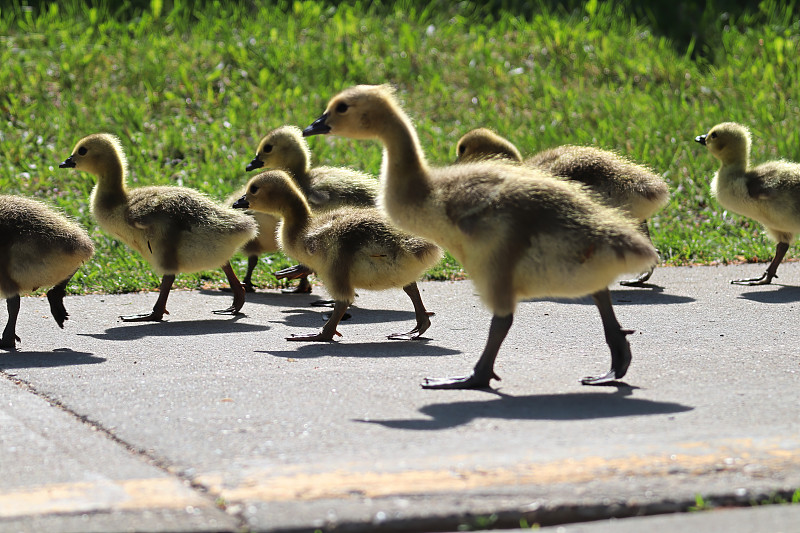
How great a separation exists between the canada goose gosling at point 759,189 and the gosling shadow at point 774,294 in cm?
16

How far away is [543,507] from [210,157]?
8.48 metres

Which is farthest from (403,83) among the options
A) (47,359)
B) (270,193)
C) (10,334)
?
(47,359)

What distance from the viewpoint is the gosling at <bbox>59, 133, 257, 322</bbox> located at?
7.60 m

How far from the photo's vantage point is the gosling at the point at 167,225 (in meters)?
7.60

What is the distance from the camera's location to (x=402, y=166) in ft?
18.3

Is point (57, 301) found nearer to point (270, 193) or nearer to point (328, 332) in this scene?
point (270, 193)

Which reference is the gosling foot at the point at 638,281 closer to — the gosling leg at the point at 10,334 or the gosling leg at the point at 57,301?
the gosling leg at the point at 57,301

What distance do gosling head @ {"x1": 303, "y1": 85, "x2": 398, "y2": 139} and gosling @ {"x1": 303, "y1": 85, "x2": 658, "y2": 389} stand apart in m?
0.43

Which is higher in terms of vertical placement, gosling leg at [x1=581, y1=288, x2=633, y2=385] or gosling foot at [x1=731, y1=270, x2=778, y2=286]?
gosling leg at [x1=581, y1=288, x2=633, y2=385]

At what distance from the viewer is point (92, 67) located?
1296 centimetres

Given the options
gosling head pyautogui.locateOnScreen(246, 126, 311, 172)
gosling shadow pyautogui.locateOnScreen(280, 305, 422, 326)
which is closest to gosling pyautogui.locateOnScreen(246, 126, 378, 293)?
gosling head pyautogui.locateOnScreen(246, 126, 311, 172)

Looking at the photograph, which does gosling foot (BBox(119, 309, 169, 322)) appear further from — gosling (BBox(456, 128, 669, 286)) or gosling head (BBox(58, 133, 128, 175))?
gosling (BBox(456, 128, 669, 286))

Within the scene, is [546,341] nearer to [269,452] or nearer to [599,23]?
[269,452]

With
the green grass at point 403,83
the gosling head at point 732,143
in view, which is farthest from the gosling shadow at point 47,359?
the gosling head at point 732,143
